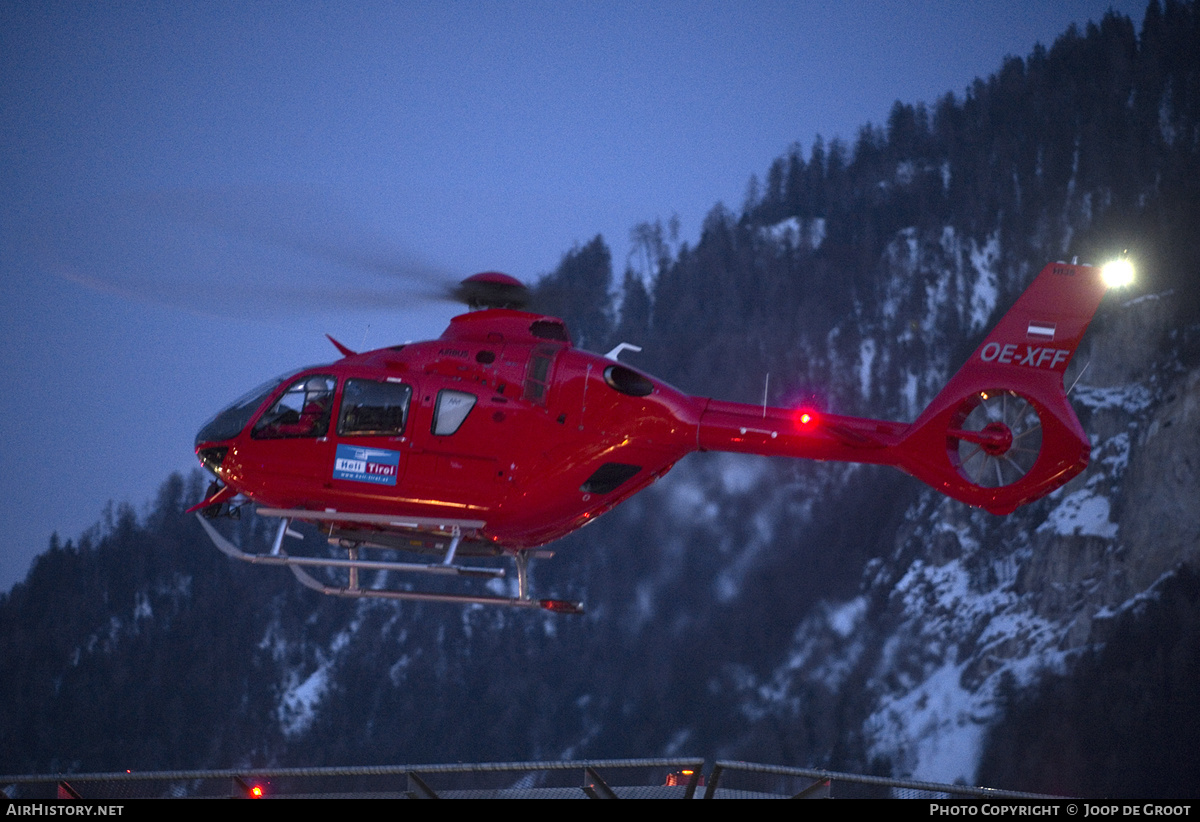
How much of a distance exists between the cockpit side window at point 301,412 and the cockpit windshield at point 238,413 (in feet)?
0.44

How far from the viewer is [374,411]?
10.2 metres

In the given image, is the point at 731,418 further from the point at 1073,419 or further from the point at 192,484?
the point at 192,484

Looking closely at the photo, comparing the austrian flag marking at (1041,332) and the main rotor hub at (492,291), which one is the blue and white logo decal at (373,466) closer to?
the main rotor hub at (492,291)

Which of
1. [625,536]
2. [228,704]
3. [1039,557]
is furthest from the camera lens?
[228,704]

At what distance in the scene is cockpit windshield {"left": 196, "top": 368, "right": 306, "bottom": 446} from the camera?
10.5 m

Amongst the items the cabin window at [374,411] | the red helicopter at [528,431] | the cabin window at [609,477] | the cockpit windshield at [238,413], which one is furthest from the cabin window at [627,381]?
the cockpit windshield at [238,413]

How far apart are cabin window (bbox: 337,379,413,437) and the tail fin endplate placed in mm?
4182

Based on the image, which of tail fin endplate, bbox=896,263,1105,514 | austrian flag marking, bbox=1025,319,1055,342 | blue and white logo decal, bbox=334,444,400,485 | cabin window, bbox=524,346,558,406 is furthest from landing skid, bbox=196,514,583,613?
austrian flag marking, bbox=1025,319,1055,342

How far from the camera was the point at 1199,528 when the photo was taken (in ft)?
66.6

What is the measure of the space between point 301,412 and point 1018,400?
20.2 ft

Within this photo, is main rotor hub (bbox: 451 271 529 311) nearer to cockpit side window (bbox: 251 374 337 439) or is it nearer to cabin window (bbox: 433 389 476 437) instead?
cabin window (bbox: 433 389 476 437)

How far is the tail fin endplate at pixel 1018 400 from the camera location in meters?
9.84
